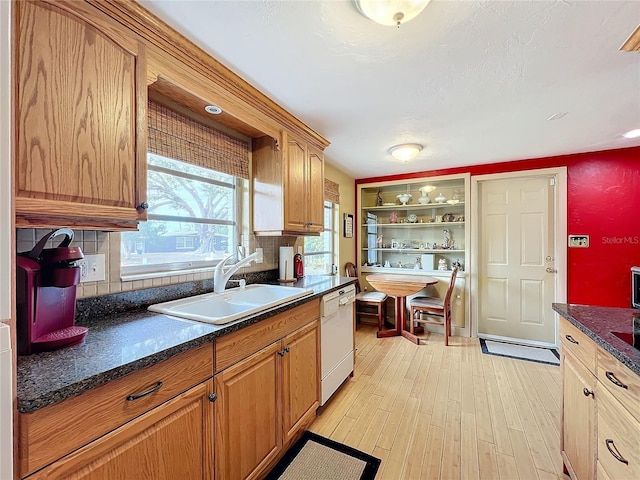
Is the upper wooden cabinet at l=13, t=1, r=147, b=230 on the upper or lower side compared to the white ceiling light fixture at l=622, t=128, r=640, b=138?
lower

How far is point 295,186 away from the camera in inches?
93.4

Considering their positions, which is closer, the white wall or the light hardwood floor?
the white wall

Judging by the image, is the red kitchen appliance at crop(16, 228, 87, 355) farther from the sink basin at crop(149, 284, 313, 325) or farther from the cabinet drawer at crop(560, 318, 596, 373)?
the cabinet drawer at crop(560, 318, 596, 373)

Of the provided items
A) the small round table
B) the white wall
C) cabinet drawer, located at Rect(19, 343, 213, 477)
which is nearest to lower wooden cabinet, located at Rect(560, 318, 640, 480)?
cabinet drawer, located at Rect(19, 343, 213, 477)

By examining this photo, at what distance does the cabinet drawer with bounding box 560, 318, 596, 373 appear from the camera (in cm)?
118

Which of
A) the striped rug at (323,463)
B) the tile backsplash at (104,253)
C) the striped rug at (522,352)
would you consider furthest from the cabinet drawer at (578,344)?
the tile backsplash at (104,253)

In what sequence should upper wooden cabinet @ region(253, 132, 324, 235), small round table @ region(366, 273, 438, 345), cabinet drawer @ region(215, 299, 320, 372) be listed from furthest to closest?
small round table @ region(366, 273, 438, 345)
upper wooden cabinet @ region(253, 132, 324, 235)
cabinet drawer @ region(215, 299, 320, 372)

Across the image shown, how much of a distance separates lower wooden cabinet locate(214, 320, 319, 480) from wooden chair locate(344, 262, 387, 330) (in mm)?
2015

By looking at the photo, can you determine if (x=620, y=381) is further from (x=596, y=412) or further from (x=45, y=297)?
(x=45, y=297)

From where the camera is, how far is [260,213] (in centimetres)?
232

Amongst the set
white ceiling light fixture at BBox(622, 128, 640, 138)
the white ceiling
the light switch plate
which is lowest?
the light switch plate

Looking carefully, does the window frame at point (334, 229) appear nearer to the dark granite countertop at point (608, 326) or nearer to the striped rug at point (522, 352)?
the striped rug at point (522, 352)

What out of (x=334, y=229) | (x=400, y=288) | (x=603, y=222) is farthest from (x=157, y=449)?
(x=603, y=222)

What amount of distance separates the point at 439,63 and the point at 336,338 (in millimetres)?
2020
